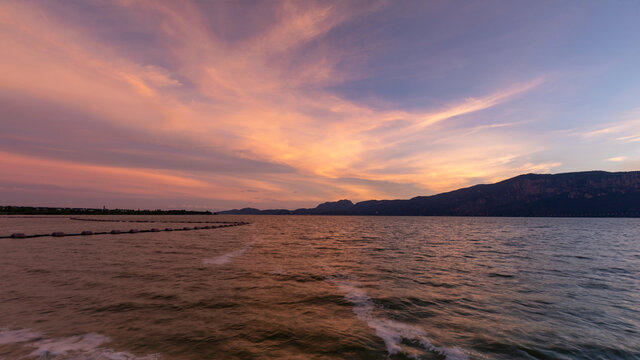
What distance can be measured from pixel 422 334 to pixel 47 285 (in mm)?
20938

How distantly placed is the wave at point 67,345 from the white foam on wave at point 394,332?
7827 millimetres

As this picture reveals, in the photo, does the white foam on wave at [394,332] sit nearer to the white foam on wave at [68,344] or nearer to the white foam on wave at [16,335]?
the white foam on wave at [68,344]

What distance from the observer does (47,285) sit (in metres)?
16.0

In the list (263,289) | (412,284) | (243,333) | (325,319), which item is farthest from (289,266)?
(243,333)

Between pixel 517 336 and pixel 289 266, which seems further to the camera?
pixel 289 266

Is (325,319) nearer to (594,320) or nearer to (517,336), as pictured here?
(517,336)

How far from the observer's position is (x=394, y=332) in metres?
10.8

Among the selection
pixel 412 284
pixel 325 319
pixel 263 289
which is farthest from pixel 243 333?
pixel 412 284

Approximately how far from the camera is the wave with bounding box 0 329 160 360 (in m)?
8.31

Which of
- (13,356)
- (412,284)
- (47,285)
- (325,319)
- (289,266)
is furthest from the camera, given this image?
(289,266)

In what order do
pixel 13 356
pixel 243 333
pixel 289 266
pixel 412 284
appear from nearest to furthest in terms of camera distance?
1. pixel 13 356
2. pixel 243 333
3. pixel 412 284
4. pixel 289 266

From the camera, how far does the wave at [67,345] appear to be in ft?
27.3

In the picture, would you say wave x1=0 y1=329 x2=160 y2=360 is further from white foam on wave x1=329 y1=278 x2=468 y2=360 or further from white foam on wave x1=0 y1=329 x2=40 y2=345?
white foam on wave x1=329 y1=278 x2=468 y2=360

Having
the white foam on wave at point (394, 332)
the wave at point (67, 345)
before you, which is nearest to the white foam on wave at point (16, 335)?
the wave at point (67, 345)
